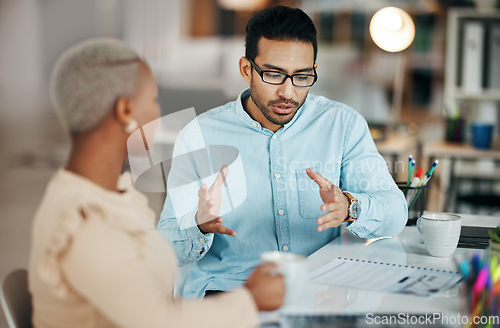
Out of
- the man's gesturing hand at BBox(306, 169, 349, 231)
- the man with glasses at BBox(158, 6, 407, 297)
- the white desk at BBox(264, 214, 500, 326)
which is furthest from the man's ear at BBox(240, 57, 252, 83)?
the white desk at BBox(264, 214, 500, 326)

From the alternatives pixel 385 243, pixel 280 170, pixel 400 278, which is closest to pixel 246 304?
pixel 400 278

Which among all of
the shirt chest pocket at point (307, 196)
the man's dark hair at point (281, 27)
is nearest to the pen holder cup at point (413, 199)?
the shirt chest pocket at point (307, 196)

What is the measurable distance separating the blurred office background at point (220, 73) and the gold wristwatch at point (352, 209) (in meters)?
0.28

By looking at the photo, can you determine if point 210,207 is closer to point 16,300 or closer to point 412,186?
point 16,300

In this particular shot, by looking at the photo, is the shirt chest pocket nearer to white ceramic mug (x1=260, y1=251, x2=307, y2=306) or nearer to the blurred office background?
the blurred office background

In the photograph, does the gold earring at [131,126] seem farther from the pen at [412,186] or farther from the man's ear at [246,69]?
the pen at [412,186]

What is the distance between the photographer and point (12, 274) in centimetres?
101

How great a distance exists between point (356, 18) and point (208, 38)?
2.86 meters

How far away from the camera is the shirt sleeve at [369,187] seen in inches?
55.9

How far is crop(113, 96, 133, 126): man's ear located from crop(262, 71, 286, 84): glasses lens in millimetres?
733

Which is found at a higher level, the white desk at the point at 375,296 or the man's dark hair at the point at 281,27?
the man's dark hair at the point at 281,27

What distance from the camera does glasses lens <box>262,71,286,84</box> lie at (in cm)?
153

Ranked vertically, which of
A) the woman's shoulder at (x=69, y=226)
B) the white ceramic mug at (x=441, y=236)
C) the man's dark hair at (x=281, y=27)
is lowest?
the white ceramic mug at (x=441, y=236)

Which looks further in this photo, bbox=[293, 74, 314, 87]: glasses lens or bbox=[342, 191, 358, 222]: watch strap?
bbox=[293, 74, 314, 87]: glasses lens
